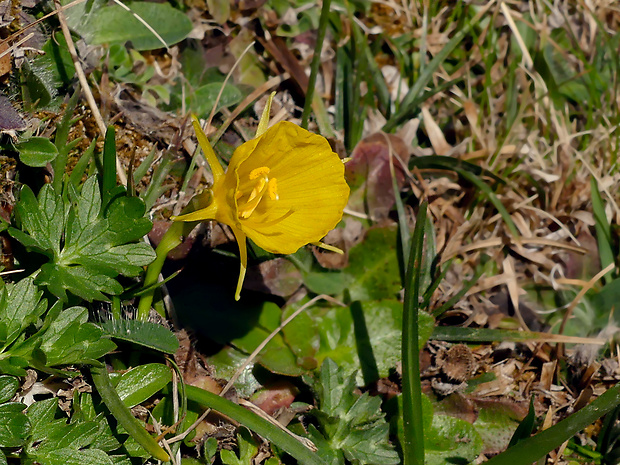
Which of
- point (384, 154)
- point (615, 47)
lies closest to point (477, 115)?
point (384, 154)

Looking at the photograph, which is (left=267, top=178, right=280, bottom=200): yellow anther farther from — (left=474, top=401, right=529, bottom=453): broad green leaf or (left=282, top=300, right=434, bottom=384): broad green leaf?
(left=474, top=401, right=529, bottom=453): broad green leaf

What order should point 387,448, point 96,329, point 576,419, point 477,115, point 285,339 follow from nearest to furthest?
point 96,329
point 576,419
point 387,448
point 285,339
point 477,115

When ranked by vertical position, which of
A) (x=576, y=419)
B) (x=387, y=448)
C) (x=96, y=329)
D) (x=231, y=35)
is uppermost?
(x=231, y=35)

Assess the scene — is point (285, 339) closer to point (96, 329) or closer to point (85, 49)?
point (96, 329)

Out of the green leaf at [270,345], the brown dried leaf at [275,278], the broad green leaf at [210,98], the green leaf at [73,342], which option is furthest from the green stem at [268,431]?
the broad green leaf at [210,98]

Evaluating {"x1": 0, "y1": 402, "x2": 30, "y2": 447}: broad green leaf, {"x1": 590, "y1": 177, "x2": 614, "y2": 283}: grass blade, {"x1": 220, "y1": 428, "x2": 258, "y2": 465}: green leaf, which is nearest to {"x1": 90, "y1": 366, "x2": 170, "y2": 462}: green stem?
{"x1": 0, "y1": 402, "x2": 30, "y2": 447}: broad green leaf
